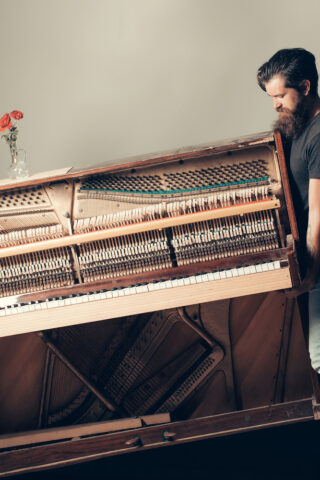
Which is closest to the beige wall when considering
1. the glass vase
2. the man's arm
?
the glass vase

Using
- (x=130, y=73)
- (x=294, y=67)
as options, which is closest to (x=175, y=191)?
(x=294, y=67)

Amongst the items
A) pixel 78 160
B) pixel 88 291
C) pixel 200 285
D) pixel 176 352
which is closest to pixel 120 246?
pixel 88 291

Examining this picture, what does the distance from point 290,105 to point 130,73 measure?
78.4 inches

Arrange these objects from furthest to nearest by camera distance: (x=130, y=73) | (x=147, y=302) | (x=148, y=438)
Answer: (x=130, y=73)
(x=148, y=438)
(x=147, y=302)

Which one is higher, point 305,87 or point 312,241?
point 305,87

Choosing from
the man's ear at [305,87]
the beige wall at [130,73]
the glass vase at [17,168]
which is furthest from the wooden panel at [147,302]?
the beige wall at [130,73]

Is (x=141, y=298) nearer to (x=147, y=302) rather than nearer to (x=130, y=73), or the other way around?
(x=147, y=302)

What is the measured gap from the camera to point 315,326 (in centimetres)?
267

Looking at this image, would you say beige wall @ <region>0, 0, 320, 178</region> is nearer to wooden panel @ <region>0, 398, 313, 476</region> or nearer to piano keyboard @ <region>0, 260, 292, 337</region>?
piano keyboard @ <region>0, 260, 292, 337</region>

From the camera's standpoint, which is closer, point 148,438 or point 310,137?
point 310,137

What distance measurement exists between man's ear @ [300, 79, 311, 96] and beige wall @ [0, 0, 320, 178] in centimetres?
162

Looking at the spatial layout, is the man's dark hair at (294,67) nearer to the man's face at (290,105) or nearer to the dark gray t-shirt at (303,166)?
the man's face at (290,105)

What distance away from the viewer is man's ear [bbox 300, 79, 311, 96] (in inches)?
103

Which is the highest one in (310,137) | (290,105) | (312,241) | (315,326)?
(290,105)
